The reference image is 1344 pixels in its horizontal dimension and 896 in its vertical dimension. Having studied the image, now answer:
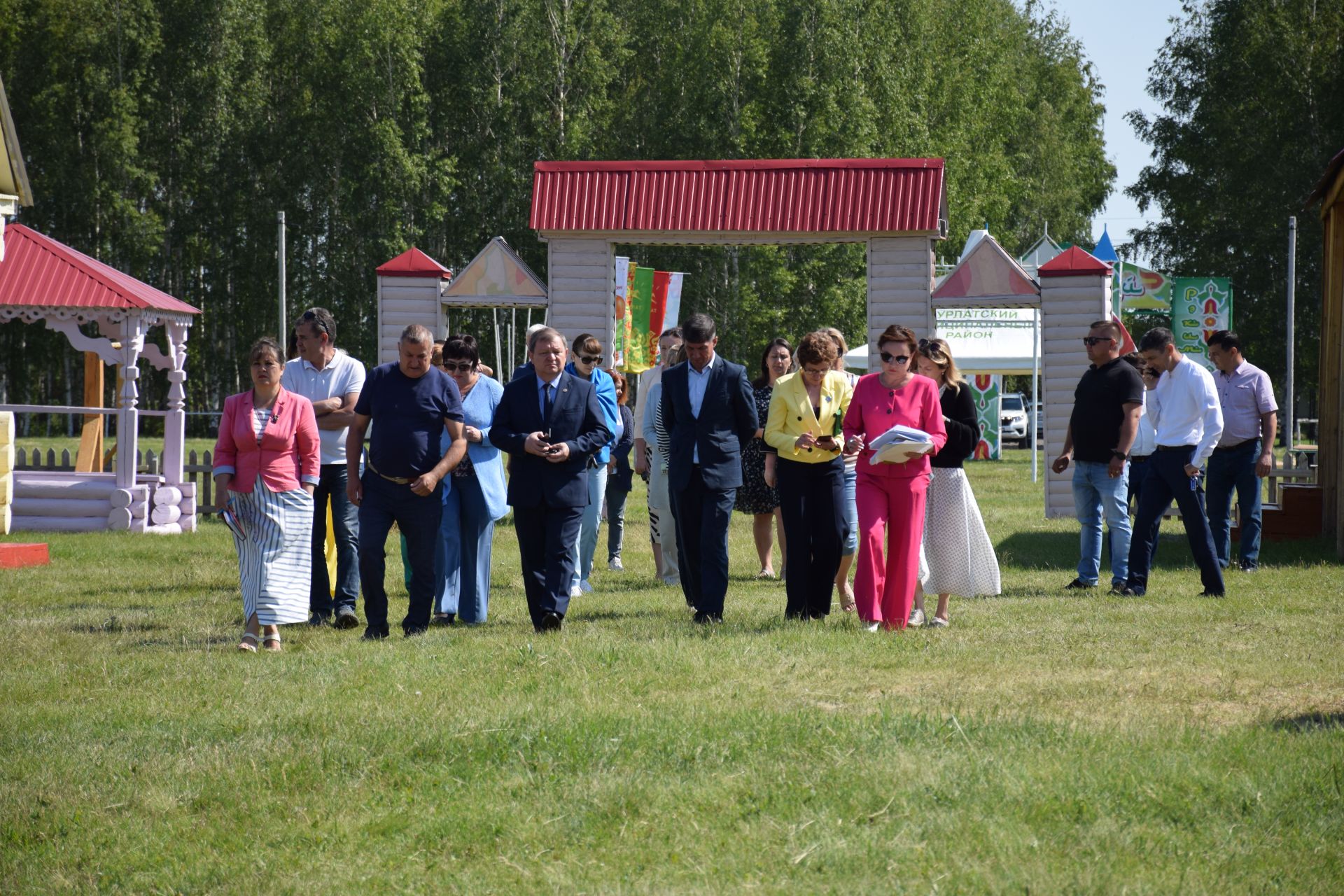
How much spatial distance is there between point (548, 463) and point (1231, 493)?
21.2 feet

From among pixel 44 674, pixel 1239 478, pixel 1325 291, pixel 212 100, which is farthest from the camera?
pixel 212 100

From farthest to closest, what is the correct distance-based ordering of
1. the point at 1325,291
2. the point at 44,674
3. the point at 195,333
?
the point at 195,333 < the point at 1325,291 < the point at 44,674

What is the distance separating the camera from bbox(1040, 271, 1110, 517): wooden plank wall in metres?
16.1

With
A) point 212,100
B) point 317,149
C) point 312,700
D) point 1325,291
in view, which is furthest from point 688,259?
point 312,700

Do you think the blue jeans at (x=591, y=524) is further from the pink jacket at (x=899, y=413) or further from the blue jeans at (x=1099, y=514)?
the blue jeans at (x=1099, y=514)

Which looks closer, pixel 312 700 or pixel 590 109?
pixel 312 700

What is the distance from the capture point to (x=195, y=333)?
48906mm

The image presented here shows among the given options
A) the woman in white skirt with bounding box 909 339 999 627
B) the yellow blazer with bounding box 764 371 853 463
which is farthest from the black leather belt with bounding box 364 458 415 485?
the woman in white skirt with bounding box 909 339 999 627

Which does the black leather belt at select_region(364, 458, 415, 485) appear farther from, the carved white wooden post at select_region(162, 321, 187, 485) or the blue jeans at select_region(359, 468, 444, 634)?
the carved white wooden post at select_region(162, 321, 187, 485)

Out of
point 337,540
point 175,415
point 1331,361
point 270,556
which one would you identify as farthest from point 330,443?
point 1331,361

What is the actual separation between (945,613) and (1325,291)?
25.4 feet

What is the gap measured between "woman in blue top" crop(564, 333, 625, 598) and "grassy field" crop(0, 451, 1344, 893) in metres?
1.40

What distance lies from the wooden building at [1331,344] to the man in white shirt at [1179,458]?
3872 millimetres

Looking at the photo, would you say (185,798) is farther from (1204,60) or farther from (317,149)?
(1204,60)
